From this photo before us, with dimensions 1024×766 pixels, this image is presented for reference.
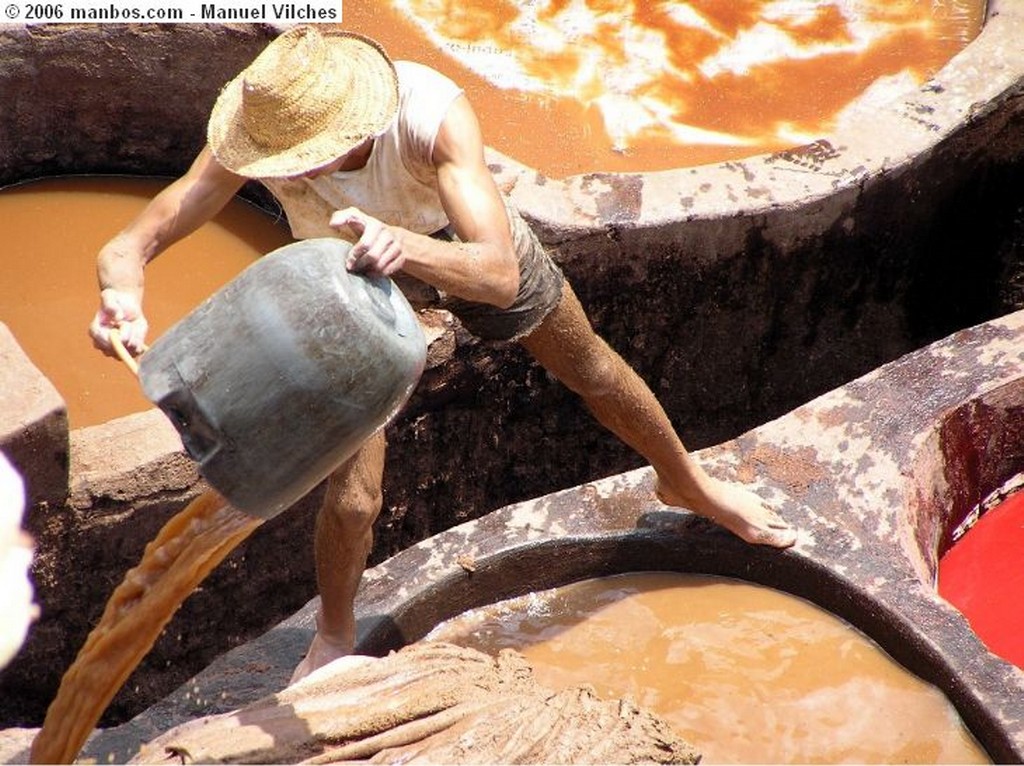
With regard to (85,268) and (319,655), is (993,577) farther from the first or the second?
(85,268)

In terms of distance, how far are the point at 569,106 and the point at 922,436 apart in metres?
2.62

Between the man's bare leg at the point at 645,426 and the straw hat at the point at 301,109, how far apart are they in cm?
75

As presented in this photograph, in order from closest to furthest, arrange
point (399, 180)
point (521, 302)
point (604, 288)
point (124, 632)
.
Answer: point (124, 632) < point (399, 180) < point (521, 302) < point (604, 288)

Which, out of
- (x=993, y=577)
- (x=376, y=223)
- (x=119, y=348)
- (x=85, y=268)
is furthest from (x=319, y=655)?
(x=85, y=268)

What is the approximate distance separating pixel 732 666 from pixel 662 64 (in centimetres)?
339

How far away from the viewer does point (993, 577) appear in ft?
15.2

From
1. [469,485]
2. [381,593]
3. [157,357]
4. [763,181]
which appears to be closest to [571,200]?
[763,181]

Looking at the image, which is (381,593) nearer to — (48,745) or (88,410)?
(48,745)

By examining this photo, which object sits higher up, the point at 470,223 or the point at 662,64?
the point at 470,223

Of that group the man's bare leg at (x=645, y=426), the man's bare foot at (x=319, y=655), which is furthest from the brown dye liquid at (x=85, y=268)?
the man's bare leg at (x=645, y=426)

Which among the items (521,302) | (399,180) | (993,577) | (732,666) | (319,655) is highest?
(399,180)

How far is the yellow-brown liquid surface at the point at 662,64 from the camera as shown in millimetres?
6414

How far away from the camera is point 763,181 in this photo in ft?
16.9

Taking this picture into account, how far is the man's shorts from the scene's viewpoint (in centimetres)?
393
